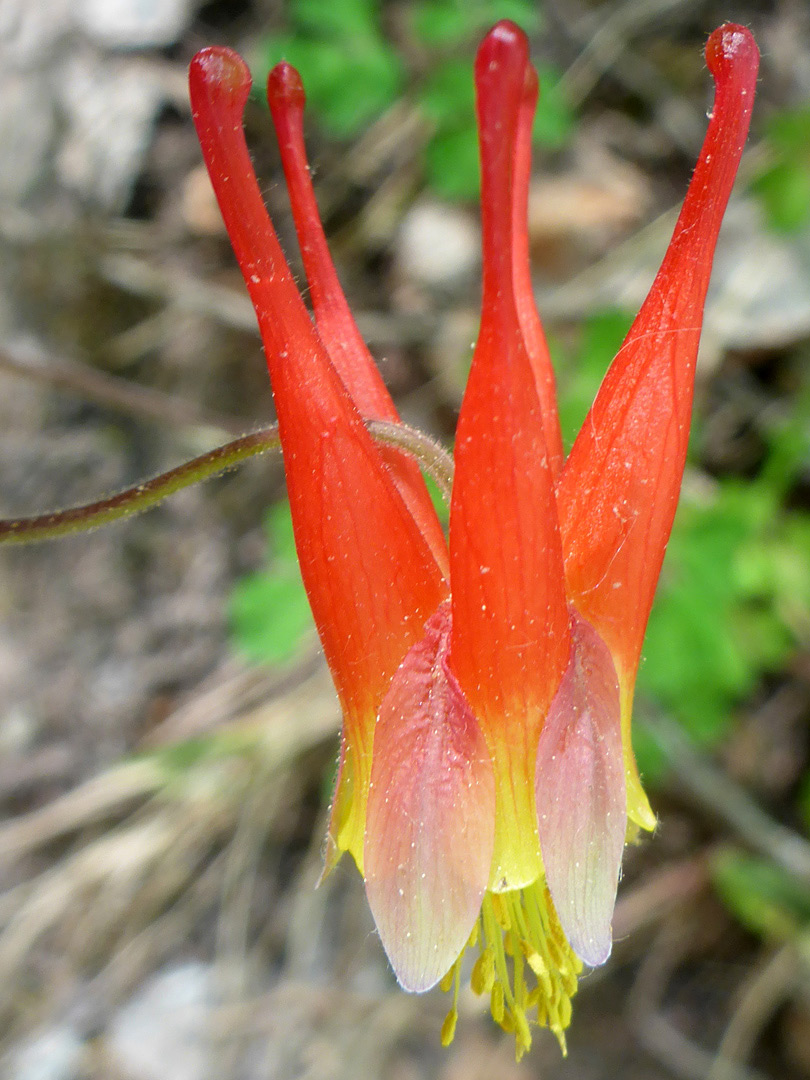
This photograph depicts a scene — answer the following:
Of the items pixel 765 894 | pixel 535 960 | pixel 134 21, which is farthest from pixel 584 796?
pixel 134 21

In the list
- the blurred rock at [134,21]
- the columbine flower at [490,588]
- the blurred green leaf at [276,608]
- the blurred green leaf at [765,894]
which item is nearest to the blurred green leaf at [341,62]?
the blurred rock at [134,21]

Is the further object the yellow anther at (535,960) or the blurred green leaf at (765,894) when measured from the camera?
the blurred green leaf at (765,894)

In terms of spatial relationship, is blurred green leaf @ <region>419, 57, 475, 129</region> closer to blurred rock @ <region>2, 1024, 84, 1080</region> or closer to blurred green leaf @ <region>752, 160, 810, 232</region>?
blurred green leaf @ <region>752, 160, 810, 232</region>

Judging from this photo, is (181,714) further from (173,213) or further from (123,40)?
(123,40)

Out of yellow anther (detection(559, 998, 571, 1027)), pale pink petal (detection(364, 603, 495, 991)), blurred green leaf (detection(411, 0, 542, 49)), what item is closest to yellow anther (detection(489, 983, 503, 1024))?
yellow anther (detection(559, 998, 571, 1027))

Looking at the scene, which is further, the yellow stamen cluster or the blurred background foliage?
the blurred background foliage

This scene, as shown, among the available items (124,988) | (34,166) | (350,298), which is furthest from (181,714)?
(34,166)

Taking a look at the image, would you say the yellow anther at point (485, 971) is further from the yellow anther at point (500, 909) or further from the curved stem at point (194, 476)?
the curved stem at point (194, 476)
